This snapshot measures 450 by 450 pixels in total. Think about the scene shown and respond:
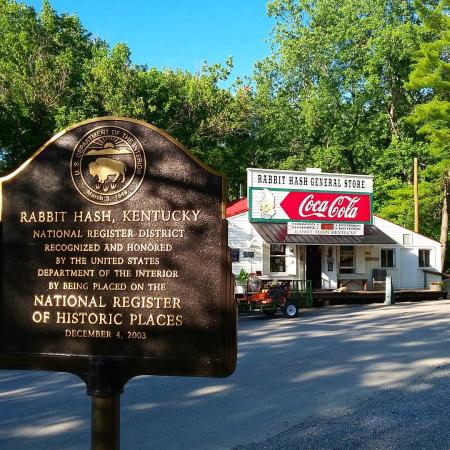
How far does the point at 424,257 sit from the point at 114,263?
29773 millimetres

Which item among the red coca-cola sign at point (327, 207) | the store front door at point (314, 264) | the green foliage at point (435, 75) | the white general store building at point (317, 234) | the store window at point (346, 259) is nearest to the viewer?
the white general store building at point (317, 234)

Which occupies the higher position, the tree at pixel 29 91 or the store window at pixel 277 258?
the tree at pixel 29 91

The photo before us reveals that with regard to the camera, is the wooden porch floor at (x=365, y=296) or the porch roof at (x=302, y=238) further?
the wooden porch floor at (x=365, y=296)

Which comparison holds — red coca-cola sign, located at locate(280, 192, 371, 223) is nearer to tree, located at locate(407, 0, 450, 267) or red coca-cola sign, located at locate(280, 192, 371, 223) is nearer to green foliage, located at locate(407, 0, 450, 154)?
tree, located at locate(407, 0, 450, 267)

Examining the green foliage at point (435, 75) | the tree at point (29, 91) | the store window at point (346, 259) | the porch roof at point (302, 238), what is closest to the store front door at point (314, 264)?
the store window at point (346, 259)

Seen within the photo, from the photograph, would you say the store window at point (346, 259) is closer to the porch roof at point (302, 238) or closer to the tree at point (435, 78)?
the porch roof at point (302, 238)

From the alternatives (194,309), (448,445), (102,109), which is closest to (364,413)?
(448,445)

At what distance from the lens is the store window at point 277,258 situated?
87.0 feet

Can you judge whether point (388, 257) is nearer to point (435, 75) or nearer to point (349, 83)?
point (435, 75)

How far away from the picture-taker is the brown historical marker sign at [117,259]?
10.4ft

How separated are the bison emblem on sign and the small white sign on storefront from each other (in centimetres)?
2305

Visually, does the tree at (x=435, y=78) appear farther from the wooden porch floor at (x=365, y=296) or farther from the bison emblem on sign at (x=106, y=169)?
the bison emblem on sign at (x=106, y=169)

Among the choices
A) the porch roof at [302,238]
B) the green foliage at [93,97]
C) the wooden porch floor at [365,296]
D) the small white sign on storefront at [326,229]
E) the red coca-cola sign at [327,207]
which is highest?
the green foliage at [93,97]

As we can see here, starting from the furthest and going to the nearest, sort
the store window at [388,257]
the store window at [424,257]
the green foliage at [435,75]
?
the green foliage at [435,75]
the store window at [424,257]
the store window at [388,257]
